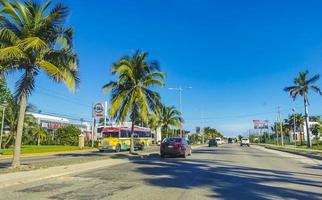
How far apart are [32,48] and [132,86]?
1570 cm

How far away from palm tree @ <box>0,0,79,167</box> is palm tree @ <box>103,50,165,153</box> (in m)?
12.7

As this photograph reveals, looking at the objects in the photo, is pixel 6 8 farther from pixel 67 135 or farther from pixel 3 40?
pixel 67 135

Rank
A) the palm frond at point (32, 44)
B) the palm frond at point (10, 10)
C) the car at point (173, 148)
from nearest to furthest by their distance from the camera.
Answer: the palm frond at point (32, 44), the palm frond at point (10, 10), the car at point (173, 148)

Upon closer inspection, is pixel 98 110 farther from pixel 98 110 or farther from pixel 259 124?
pixel 259 124

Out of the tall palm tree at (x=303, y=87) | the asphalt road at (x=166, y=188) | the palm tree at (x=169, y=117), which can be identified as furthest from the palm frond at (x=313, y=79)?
the asphalt road at (x=166, y=188)

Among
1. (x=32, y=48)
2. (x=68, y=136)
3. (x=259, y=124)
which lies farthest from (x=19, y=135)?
(x=259, y=124)

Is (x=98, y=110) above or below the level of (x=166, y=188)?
above

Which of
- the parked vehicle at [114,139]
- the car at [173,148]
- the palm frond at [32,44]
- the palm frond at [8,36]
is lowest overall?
the car at [173,148]

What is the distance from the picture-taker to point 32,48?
16219 millimetres

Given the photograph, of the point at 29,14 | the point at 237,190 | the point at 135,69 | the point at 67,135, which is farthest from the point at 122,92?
the point at 67,135

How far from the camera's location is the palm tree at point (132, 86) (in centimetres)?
3083

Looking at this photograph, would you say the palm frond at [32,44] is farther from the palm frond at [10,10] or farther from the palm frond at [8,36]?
the palm frond at [10,10]

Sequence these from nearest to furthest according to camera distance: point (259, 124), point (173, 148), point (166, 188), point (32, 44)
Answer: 1. point (166, 188)
2. point (32, 44)
3. point (173, 148)
4. point (259, 124)

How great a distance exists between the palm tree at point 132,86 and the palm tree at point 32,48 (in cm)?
1272
